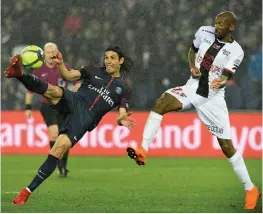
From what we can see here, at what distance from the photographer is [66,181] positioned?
13.2m

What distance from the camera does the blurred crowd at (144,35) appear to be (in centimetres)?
1844

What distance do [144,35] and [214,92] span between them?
28.3 ft

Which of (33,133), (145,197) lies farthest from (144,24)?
(145,197)

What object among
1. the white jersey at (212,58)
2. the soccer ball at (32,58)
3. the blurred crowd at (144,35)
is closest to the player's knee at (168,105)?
the white jersey at (212,58)

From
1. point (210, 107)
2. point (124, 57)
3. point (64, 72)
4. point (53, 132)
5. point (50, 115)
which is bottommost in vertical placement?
point (53, 132)

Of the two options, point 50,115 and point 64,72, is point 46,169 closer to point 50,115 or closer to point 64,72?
point 64,72

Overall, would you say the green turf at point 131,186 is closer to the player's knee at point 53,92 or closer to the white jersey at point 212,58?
the player's knee at point 53,92

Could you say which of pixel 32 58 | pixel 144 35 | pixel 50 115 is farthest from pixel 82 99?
pixel 144 35

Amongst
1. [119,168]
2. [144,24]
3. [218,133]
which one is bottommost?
[119,168]

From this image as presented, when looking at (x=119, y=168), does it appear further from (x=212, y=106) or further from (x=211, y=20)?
(x=212, y=106)

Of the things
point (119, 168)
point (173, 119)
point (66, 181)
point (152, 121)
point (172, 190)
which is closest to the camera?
point (152, 121)

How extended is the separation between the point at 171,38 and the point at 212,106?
8.65 m

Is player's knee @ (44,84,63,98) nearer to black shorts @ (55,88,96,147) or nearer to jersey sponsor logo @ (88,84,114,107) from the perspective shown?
black shorts @ (55,88,96,147)

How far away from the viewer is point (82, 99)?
1019 centimetres
